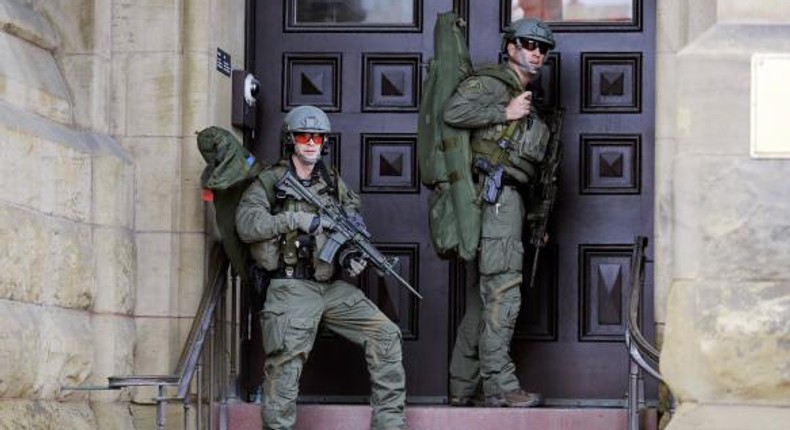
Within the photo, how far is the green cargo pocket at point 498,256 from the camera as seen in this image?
12781 mm

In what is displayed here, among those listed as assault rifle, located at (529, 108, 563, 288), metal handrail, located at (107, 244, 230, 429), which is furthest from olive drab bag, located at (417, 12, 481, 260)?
metal handrail, located at (107, 244, 230, 429)

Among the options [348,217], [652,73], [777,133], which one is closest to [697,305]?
[777,133]

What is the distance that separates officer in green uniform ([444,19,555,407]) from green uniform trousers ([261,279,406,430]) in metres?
0.61

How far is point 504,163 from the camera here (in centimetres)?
1291

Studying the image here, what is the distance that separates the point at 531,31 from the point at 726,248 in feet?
13.9

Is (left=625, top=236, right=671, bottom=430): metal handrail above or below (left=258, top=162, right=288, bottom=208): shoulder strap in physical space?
below

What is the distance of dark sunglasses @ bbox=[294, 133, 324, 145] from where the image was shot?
12.4m

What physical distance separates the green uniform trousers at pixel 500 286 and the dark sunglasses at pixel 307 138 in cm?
106

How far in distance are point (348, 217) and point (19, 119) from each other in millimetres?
2059

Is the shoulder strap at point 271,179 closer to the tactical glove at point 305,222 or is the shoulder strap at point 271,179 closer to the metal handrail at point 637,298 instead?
the tactical glove at point 305,222

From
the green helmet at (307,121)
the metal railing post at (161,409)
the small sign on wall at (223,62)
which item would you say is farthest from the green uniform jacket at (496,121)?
the metal railing post at (161,409)

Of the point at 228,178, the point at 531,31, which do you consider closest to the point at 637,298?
the point at 531,31

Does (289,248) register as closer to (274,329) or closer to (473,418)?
(274,329)

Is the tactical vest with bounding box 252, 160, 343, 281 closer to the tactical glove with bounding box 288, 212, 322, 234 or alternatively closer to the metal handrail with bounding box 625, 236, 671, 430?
the tactical glove with bounding box 288, 212, 322, 234
